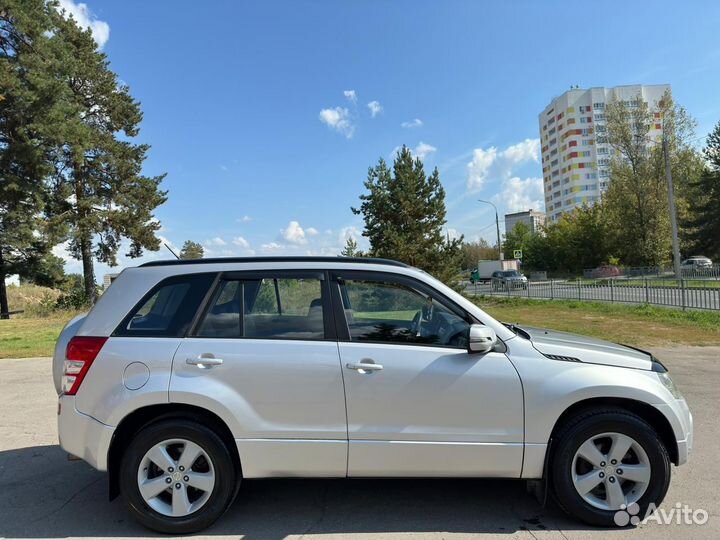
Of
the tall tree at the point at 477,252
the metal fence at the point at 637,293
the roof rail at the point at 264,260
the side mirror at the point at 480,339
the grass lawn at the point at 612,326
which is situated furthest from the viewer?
the tall tree at the point at 477,252

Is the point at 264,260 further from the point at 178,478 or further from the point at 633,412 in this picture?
the point at 633,412

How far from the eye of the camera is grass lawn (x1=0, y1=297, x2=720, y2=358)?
36.4 ft

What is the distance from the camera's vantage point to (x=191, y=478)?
3148 mm

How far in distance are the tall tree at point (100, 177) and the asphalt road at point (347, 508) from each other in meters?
25.3

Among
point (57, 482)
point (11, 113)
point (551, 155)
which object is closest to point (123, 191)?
point (11, 113)

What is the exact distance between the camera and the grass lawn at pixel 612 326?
11.1 m

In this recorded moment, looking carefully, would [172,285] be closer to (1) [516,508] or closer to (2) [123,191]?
(1) [516,508]

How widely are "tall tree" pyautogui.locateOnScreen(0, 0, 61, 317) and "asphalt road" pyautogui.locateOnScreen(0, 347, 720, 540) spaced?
22.8 meters

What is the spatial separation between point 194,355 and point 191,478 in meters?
0.80

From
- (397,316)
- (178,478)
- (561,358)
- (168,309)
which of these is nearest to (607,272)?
(561,358)

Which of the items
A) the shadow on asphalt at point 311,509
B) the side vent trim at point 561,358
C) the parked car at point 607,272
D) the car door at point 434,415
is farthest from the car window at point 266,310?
the parked car at point 607,272

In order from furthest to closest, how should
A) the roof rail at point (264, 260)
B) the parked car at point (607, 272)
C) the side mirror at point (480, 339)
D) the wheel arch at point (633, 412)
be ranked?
the parked car at point (607, 272)
the roof rail at point (264, 260)
the wheel arch at point (633, 412)
the side mirror at point (480, 339)

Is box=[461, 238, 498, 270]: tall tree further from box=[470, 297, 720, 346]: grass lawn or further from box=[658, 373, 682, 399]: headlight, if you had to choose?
box=[658, 373, 682, 399]: headlight

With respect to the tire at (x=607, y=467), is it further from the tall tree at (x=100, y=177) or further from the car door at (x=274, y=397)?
the tall tree at (x=100, y=177)
